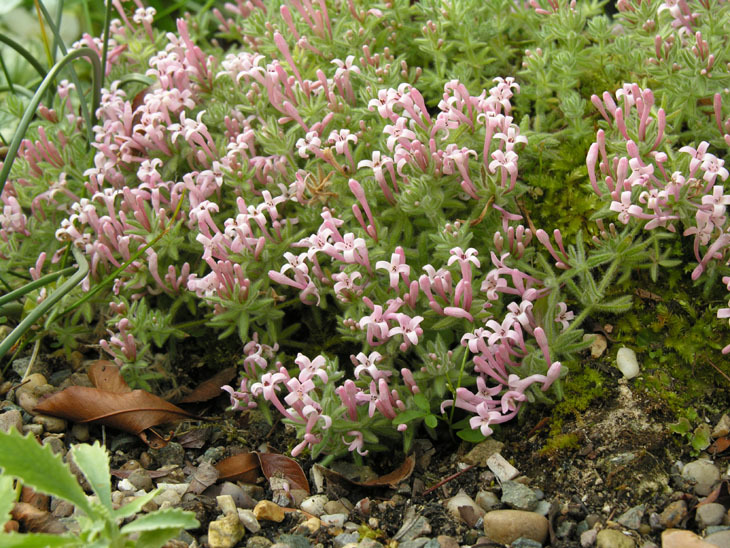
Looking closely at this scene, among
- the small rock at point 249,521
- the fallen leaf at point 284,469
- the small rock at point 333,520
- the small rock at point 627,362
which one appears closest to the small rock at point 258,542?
the small rock at point 249,521

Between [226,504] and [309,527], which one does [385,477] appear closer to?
[309,527]

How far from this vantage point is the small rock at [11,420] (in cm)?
308

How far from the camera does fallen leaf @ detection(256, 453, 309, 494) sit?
296 centimetres

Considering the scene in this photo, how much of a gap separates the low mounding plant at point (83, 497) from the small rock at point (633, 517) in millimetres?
1455

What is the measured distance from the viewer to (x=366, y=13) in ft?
12.2

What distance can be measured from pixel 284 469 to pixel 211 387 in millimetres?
668

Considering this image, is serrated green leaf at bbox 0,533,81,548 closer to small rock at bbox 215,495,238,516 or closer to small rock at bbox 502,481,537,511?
small rock at bbox 215,495,238,516

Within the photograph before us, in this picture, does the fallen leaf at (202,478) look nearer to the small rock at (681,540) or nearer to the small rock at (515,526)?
the small rock at (515,526)

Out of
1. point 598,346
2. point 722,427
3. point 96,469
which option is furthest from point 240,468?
point 722,427

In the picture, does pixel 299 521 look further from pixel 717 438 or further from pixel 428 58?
pixel 428 58

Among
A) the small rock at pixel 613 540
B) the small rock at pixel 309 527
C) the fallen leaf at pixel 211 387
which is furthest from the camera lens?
the fallen leaf at pixel 211 387

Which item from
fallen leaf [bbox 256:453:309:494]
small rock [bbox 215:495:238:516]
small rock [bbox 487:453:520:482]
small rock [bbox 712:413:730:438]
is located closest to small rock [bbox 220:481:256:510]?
small rock [bbox 215:495:238:516]

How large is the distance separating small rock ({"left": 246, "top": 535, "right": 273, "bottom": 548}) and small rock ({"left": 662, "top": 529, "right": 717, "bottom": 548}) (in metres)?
1.33

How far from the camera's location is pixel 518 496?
2.66 metres
